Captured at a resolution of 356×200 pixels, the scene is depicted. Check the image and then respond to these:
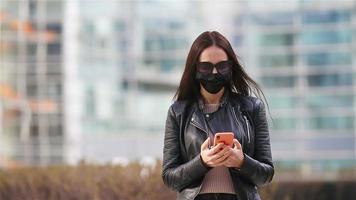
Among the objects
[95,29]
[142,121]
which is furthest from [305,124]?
[95,29]

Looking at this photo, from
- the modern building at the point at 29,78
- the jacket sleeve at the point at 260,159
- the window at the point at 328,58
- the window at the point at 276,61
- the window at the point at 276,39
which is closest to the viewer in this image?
the jacket sleeve at the point at 260,159

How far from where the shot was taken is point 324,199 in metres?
15.8

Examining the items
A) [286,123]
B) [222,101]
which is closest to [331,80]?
[286,123]

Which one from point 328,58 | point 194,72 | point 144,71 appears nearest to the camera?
point 194,72

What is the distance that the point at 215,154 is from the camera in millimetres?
3533

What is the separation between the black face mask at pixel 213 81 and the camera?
3.79m

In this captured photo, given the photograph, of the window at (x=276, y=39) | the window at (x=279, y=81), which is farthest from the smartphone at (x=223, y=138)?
the window at (x=276, y=39)

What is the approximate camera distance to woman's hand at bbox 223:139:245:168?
11.6 ft

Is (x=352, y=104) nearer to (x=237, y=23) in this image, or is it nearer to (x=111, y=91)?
(x=237, y=23)

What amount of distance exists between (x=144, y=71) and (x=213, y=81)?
34.2 m

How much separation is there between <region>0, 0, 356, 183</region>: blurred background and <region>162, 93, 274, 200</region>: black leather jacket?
103ft

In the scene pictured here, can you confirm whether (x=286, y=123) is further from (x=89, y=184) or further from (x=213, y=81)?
(x=213, y=81)

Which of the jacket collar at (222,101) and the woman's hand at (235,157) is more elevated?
the jacket collar at (222,101)

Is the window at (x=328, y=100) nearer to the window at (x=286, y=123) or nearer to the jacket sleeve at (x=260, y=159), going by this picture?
the window at (x=286, y=123)
